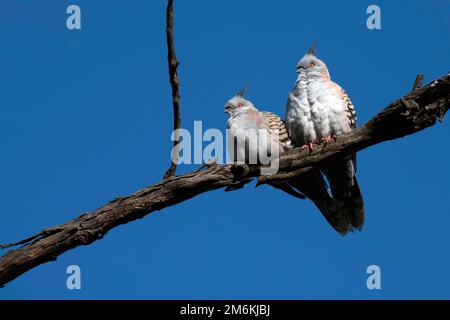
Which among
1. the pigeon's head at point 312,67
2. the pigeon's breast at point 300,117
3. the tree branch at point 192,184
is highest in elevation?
the pigeon's head at point 312,67

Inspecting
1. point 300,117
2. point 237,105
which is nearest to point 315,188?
point 300,117

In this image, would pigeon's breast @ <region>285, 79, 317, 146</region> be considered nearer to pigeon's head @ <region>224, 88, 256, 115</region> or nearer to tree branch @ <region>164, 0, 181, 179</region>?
pigeon's head @ <region>224, 88, 256, 115</region>

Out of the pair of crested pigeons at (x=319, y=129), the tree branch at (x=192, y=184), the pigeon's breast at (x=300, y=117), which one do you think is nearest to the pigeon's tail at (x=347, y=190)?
the pair of crested pigeons at (x=319, y=129)

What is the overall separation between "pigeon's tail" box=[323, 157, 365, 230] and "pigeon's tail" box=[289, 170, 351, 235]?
0.08 m

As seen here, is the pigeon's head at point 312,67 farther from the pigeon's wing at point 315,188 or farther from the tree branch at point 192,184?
the tree branch at point 192,184

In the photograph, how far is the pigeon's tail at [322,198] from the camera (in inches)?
362

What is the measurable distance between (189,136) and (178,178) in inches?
19.8

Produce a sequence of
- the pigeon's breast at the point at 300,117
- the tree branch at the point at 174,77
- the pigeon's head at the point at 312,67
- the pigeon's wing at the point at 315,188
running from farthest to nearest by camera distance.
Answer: the pigeon's head at the point at 312,67
the pigeon's wing at the point at 315,188
the pigeon's breast at the point at 300,117
the tree branch at the point at 174,77

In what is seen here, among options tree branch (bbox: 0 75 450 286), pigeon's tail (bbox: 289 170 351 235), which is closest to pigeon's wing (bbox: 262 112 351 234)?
pigeon's tail (bbox: 289 170 351 235)

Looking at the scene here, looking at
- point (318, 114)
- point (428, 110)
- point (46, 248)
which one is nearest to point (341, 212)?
point (318, 114)

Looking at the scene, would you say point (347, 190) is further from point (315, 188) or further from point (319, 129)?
point (319, 129)

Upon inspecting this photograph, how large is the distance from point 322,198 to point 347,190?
0.38 m

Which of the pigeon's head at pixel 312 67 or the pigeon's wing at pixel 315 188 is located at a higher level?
the pigeon's head at pixel 312 67

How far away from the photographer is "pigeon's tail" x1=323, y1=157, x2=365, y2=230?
9.19 metres
